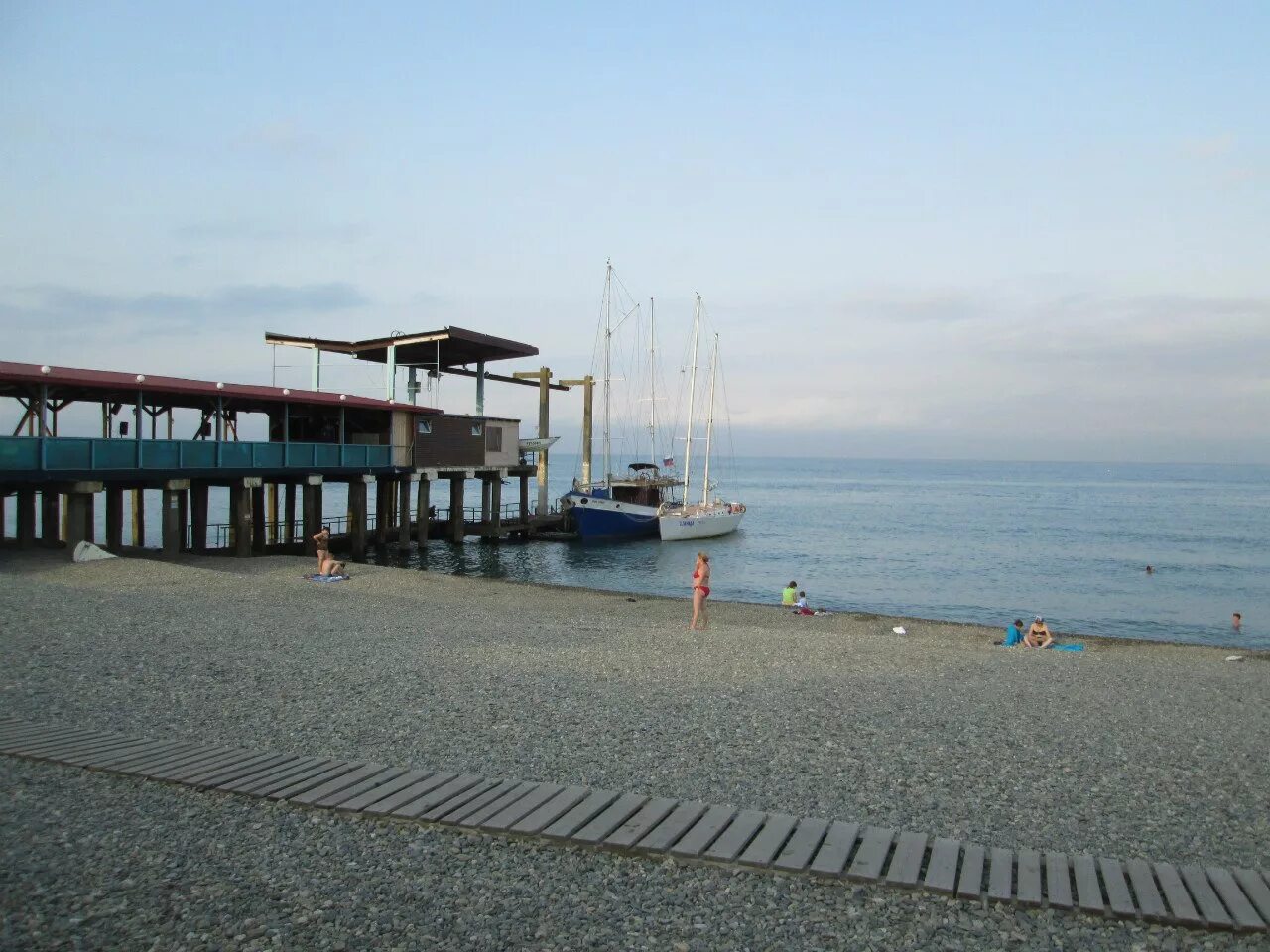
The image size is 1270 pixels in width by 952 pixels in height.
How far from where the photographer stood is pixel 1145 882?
20.1ft

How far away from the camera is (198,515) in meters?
31.7

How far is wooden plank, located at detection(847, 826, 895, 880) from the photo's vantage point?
6.12 m

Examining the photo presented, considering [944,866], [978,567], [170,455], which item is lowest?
[978,567]

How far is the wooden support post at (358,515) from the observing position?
36312 mm

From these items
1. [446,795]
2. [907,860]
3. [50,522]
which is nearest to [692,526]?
[50,522]

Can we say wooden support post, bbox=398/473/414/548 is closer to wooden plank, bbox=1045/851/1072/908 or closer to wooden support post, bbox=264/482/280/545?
wooden support post, bbox=264/482/280/545

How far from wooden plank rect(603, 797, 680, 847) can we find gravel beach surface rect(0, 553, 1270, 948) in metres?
0.17

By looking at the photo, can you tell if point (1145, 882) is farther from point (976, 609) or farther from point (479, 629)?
point (976, 609)

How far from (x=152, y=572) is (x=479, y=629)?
9792 millimetres

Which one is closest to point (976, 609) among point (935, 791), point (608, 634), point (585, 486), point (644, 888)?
point (608, 634)

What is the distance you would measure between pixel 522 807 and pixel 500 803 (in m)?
0.19

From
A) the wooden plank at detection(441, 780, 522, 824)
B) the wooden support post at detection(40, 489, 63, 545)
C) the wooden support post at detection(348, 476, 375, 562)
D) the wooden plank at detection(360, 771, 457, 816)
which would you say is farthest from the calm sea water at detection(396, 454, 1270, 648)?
the wooden plank at detection(360, 771, 457, 816)

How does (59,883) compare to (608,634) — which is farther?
(608,634)

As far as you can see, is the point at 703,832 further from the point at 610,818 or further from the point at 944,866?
the point at 944,866
